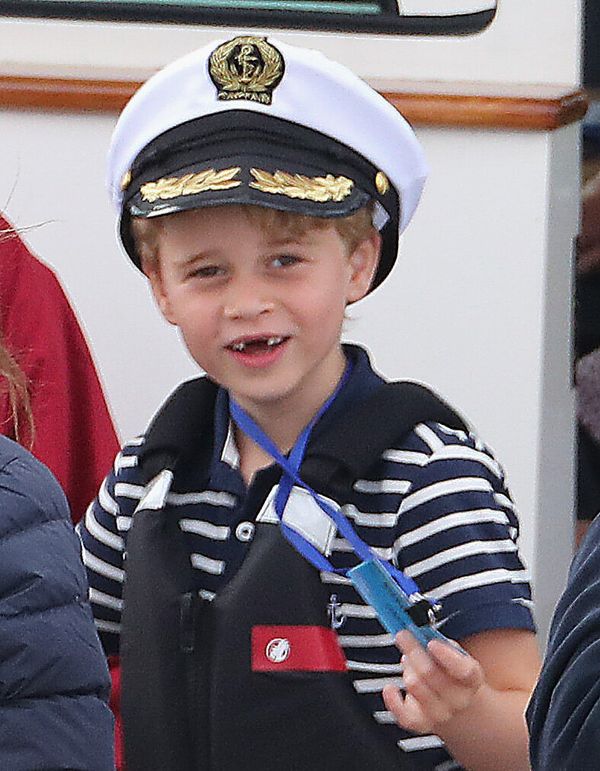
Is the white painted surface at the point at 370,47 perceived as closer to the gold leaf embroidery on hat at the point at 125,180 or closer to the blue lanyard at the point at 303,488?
the gold leaf embroidery on hat at the point at 125,180

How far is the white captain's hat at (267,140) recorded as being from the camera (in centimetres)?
165

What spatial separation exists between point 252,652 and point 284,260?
34 centimetres

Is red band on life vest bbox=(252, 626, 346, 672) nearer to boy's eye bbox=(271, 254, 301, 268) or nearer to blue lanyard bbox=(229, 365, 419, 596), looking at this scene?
blue lanyard bbox=(229, 365, 419, 596)

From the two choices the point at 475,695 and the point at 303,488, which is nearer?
the point at 475,695

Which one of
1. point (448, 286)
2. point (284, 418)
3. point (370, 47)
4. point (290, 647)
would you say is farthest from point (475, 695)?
point (370, 47)

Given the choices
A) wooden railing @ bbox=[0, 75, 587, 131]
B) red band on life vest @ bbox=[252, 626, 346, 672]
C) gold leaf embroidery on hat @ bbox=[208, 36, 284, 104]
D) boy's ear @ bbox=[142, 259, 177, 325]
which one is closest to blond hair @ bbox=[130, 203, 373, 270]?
boy's ear @ bbox=[142, 259, 177, 325]

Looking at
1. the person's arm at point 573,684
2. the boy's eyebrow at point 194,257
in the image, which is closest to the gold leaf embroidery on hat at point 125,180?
the boy's eyebrow at point 194,257

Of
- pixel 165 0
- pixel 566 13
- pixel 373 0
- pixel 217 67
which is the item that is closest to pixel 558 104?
pixel 566 13

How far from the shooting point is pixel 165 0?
2221 millimetres

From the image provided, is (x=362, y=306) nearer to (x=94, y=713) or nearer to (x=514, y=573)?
(x=514, y=573)

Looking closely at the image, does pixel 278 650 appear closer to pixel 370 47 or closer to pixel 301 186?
pixel 301 186

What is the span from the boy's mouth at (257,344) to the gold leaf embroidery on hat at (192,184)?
5.2 inches

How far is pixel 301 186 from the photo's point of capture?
1.64 metres

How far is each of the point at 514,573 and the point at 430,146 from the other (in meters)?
0.80
